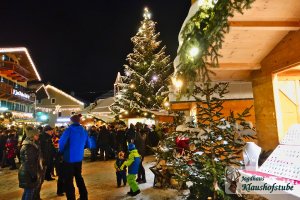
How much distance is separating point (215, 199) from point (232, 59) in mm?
3246

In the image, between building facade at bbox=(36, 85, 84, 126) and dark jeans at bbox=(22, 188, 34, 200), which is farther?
building facade at bbox=(36, 85, 84, 126)

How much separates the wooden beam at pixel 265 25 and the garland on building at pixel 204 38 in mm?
1144

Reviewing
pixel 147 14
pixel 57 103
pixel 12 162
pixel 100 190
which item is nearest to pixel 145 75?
pixel 147 14

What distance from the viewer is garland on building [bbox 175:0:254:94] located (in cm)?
274

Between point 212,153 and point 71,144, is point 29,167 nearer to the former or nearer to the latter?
point 71,144

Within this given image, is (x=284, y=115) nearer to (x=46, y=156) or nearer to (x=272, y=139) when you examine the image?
(x=272, y=139)

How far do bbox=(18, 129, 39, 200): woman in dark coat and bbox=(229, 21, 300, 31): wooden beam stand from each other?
16.1 ft

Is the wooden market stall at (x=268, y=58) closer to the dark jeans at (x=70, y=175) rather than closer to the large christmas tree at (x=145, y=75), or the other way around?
the dark jeans at (x=70, y=175)

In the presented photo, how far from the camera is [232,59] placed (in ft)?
19.3

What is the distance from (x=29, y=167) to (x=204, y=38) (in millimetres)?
4810

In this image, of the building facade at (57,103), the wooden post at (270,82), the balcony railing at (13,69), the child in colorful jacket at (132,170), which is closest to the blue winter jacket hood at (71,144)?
the child in colorful jacket at (132,170)

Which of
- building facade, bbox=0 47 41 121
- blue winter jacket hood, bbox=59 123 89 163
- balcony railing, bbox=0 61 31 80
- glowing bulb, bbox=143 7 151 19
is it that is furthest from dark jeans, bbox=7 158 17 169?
balcony railing, bbox=0 61 31 80

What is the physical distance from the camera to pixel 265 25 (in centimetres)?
421

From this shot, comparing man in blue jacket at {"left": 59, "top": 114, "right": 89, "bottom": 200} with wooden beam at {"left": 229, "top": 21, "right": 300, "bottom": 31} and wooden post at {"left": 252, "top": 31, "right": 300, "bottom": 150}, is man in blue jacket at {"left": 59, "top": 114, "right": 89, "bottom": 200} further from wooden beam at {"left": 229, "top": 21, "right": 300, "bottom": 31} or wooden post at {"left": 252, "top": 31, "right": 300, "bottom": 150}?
wooden post at {"left": 252, "top": 31, "right": 300, "bottom": 150}
